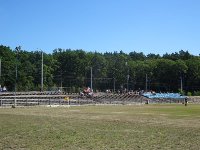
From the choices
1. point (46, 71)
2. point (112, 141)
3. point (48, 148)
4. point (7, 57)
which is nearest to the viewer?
point (48, 148)

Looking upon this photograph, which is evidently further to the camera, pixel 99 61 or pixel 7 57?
pixel 99 61

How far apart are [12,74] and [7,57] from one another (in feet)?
33.9

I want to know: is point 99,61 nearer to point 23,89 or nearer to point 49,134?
point 23,89

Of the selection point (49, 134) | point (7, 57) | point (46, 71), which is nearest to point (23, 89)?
point (7, 57)

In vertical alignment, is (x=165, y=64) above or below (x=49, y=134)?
above

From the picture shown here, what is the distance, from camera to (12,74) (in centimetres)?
13050

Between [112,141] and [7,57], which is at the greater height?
[7,57]

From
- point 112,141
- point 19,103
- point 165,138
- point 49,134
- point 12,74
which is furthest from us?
point 12,74

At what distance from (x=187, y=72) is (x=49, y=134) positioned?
151 meters

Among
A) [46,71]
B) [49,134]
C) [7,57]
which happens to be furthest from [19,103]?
[46,71]

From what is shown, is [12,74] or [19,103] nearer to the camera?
[19,103]

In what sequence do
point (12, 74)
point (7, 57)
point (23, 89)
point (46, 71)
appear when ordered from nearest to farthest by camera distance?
point (23, 89), point (12, 74), point (7, 57), point (46, 71)

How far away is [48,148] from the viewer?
1645cm

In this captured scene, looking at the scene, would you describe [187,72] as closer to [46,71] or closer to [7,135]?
[46,71]
